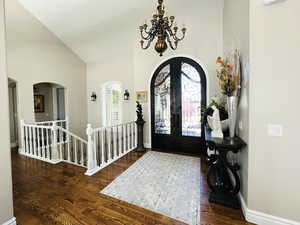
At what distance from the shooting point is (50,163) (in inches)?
133

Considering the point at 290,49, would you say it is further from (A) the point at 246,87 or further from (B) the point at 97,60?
(B) the point at 97,60

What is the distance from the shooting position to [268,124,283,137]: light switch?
1483 millimetres

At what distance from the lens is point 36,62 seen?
14.8 feet

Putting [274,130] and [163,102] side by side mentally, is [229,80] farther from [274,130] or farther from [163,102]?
[163,102]

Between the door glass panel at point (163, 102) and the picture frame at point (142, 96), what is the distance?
1.05ft

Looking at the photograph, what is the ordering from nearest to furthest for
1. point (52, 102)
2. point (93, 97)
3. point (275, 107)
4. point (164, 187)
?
point (275, 107) < point (164, 187) < point (93, 97) < point (52, 102)

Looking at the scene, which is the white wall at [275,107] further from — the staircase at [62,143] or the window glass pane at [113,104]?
the window glass pane at [113,104]

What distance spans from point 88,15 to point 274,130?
486 cm

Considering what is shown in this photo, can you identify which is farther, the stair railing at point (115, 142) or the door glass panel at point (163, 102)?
the door glass panel at point (163, 102)

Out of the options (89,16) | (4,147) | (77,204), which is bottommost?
(77,204)

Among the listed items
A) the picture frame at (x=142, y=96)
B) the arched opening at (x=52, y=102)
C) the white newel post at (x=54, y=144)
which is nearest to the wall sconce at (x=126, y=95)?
the picture frame at (x=142, y=96)

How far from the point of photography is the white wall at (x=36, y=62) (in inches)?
153

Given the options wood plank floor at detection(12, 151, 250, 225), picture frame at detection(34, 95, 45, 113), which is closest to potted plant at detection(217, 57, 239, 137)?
wood plank floor at detection(12, 151, 250, 225)

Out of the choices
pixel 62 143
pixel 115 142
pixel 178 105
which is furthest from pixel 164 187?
pixel 62 143
